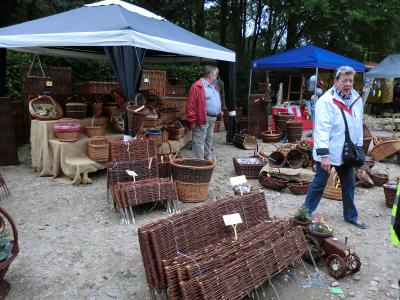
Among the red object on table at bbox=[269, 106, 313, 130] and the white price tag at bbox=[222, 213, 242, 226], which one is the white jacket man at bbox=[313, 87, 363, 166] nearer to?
the white price tag at bbox=[222, 213, 242, 226]

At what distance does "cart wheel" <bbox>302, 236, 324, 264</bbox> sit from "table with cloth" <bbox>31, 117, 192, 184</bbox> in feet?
11.3

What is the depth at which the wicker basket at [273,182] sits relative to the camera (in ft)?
17.3

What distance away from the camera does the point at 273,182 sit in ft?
17.4

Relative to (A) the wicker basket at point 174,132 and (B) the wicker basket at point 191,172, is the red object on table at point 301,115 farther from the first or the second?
(B) the wicker basket at point 191,172

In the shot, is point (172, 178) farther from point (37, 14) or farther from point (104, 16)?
point (37, 14)

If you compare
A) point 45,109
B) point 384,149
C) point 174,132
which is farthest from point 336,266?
point 45,109

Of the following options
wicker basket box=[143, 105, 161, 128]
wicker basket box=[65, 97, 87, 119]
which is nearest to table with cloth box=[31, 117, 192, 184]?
wicker basket box=[65, 97, 87, 119]

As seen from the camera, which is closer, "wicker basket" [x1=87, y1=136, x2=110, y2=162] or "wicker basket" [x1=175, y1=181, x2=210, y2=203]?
"wicker basket" [x1=175, y1=181, x2=210, y2=203]

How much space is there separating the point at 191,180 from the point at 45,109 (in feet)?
10.2

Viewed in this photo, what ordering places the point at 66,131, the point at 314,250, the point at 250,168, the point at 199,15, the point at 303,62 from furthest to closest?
the point at 199,15 < the point at 303,62 < the point at 250,168 < the point at 66,131 < the point at 314,250

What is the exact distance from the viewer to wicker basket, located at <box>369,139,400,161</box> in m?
7.04

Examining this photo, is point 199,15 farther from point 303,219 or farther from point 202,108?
point 303,219

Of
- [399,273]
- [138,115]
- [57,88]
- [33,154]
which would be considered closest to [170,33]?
[138,115]

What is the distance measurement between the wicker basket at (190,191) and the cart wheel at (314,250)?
1729mm
